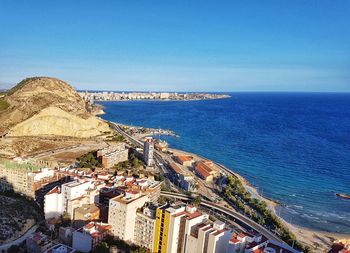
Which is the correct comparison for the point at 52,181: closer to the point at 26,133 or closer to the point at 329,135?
the point at 26,133

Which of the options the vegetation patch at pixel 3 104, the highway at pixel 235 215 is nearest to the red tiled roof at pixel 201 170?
the highway at pixel 235 215

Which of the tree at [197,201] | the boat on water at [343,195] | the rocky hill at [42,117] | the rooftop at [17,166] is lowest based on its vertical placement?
the boat on water at [343,195]

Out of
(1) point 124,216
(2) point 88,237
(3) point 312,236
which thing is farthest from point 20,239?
(3) point 312,236

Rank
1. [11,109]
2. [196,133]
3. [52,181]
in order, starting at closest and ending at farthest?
[52,181], [11,109], [196,133]

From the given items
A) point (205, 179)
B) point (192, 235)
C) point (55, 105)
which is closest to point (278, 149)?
point (205, 179)

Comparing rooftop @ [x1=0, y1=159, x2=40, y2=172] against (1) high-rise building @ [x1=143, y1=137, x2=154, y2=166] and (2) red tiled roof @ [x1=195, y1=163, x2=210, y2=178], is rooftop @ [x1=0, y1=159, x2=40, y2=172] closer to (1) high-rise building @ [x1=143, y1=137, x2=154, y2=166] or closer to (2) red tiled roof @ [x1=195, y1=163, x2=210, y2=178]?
(1) high-rise building @ [x1=143, y1=137, x2=154, y2=166]

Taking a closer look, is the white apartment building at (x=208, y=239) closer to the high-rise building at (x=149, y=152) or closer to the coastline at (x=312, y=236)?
the coastline at (x=312, y=236)
